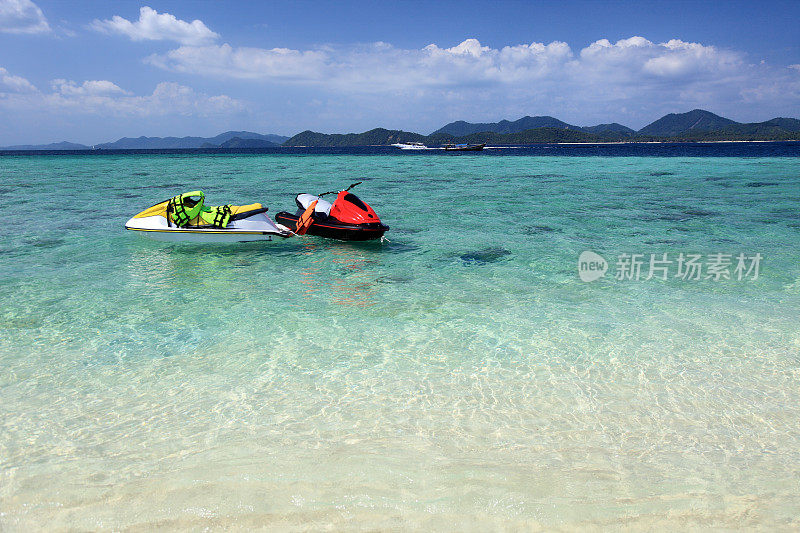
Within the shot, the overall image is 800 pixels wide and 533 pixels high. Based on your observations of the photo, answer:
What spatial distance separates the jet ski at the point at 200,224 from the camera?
11.5m

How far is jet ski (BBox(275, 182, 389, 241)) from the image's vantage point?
11718 mm

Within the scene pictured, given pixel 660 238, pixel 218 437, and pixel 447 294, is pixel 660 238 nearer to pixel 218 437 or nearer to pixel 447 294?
pixel 447 294

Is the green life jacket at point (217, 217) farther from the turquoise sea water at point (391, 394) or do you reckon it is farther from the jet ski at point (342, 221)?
the jet ski at point (342, 221)

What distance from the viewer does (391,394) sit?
4.91 metres

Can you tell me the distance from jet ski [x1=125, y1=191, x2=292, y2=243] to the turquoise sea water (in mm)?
1013

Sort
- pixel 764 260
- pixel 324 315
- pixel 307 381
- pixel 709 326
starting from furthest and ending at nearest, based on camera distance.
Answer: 1. pixel 764 260
2. pixel 324 315
3. pixel 709 326
4. pixel 307 381

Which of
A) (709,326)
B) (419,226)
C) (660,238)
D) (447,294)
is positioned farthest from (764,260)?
(419,226)

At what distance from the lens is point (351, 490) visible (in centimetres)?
353

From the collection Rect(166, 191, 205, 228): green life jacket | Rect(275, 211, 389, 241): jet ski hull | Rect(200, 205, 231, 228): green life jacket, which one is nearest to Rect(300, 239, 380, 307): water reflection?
Rect(275, 211, 389, 241): jet ski hull

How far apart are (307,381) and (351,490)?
1.81 meters

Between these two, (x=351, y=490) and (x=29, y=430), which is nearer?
(x=351, y=490)

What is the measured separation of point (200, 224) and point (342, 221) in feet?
11.6

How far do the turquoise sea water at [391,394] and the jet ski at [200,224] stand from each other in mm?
1013

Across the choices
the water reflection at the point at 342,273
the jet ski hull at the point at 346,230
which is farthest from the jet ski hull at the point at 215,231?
the water reflection at the point at 342,273
